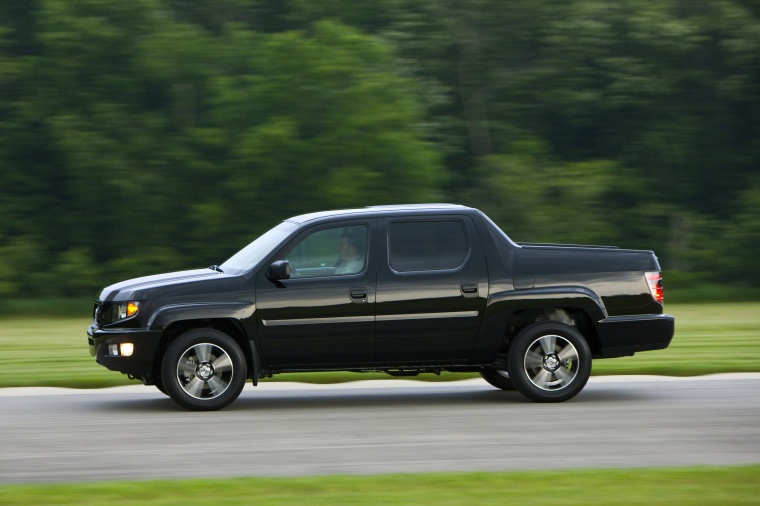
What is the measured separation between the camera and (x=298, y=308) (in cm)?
1098

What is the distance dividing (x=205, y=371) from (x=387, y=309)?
5.56 feet

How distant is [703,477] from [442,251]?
166 inches

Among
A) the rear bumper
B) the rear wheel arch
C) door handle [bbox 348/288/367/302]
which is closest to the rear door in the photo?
door handle [bbox 348/288/367/302]

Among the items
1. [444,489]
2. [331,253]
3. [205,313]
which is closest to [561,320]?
[331,253]

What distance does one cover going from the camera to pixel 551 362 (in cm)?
1141

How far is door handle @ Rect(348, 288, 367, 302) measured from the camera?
11.1 meters

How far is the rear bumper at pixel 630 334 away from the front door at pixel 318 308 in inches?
86.5

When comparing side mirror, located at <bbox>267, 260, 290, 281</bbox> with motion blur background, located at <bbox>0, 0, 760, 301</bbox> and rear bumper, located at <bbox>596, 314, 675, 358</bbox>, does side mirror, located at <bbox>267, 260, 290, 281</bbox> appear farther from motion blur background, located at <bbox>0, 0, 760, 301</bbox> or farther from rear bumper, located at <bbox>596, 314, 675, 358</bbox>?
motion blur background, located at <bbox>0, 0, 760, 301</bbox>

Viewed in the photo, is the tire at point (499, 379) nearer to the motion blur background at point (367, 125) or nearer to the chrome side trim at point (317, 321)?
the chrome side trim at point (317, 321)

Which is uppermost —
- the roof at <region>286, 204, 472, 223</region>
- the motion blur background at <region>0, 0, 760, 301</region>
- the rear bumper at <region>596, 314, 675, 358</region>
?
the motion blur background at <region>0, 0, 760, 301</region>

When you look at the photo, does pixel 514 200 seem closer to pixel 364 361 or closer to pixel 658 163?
pixel 658 163

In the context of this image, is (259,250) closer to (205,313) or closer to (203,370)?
(205,313)

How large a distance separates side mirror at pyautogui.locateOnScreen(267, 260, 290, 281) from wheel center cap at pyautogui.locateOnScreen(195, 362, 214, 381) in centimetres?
98

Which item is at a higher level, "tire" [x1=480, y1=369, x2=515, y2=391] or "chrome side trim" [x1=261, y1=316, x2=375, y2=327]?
"chrome side trim" [x1=261, y1=316, x2=375, y2=327]
